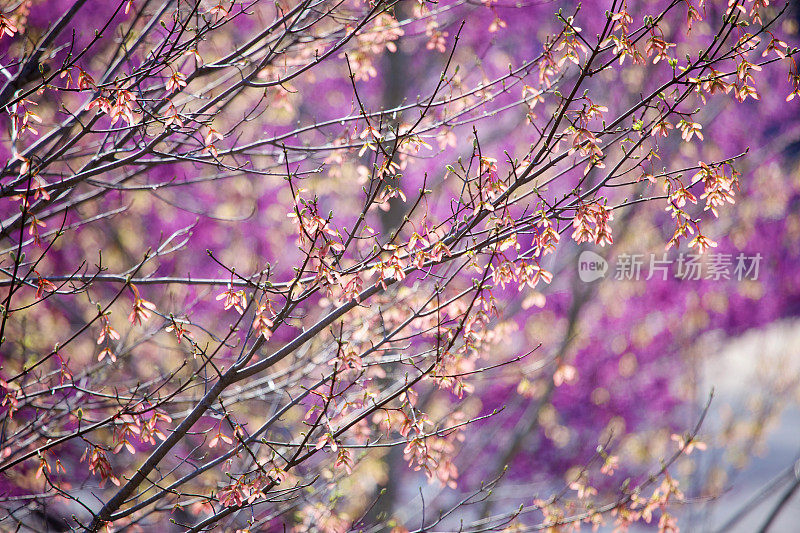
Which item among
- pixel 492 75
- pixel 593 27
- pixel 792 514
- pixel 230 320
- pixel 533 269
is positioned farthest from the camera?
pixel 792 514

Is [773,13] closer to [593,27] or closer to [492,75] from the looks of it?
[593,27]

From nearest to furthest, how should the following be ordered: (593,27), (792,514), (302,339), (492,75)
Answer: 1. (302,339)
2. (593,27)
3. (492,75)
4. (792,514)

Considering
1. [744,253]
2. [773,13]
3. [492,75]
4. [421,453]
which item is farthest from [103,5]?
[744,253]

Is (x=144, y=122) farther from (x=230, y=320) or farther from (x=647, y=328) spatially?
(x=647, y=328)

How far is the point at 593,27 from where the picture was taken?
640 centimetres

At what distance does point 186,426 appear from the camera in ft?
7.94

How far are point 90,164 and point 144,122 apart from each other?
36 centimetres

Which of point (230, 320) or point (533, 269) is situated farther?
point (230, 320)

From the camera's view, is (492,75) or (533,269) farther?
(492,75)

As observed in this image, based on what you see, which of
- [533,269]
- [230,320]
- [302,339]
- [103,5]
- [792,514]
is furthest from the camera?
[792,514]

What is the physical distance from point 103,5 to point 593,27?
476 cm

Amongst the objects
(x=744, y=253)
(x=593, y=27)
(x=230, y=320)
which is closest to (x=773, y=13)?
(x=593, y=27)

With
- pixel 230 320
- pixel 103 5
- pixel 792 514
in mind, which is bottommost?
→ pixel 792 514

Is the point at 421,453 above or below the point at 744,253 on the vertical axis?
below
